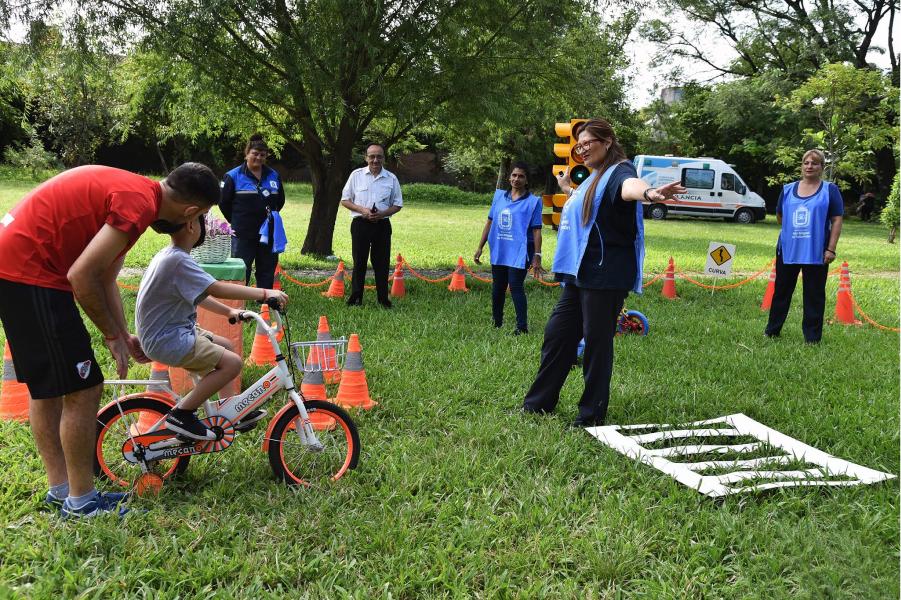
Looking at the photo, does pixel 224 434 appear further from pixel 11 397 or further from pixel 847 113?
pixel 847 113

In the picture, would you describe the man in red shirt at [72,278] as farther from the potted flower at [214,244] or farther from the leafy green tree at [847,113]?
the leafy green tree at [847,113]

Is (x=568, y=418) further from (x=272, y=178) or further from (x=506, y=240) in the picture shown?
(x=272, y=178)

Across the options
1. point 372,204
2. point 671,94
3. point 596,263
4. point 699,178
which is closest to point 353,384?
point 596,263

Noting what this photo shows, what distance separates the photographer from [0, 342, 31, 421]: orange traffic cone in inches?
175

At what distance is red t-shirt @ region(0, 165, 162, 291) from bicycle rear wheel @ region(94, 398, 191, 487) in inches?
34.1

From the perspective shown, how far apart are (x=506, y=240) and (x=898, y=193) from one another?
63.0 ft

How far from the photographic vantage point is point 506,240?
7199 millimetres

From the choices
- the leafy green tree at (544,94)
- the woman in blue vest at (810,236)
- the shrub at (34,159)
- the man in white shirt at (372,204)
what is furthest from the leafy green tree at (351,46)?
the shrub at (34,159)

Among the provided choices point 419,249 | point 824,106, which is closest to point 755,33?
point 824,106

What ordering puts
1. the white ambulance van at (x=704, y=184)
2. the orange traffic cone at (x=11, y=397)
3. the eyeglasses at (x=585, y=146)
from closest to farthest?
the eyeglasses at (x=585, y=146), the orange traffic cone at (x=11, y=397), the white ambulance van at (x=704, y=184)

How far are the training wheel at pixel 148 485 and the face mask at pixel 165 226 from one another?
1294mm

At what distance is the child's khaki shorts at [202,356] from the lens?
3.36 m

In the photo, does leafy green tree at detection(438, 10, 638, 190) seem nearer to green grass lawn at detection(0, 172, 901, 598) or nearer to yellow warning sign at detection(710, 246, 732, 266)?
yellow warning sign at detection(710, 246, 732, 266)

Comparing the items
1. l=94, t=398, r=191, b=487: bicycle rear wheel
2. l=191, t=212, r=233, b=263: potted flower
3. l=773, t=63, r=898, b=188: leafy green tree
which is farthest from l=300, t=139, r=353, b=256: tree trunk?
l=773, t=63, r=898, b=188: leafy green tree
